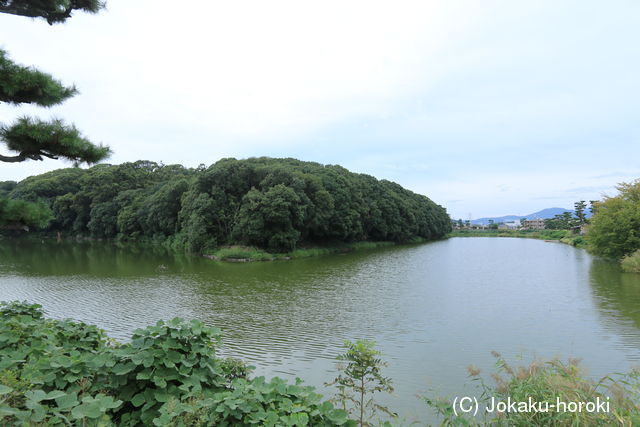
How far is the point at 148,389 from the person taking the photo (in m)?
3.14

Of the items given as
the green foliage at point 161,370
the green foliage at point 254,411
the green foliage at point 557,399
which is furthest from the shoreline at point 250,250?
the green foliage at point 557,399

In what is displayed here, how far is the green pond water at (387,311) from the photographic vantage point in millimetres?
7535

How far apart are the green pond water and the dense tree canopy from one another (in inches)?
301

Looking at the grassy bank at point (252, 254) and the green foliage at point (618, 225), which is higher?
the green foliage at point (618, 225)

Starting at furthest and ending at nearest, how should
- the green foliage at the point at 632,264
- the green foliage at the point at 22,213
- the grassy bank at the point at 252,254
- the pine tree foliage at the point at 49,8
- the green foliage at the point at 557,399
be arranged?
the grassy bank at the point at 252,254 < the green foliage at the point at 632,264 < the pine tree foliage at the point at 49,8 < the green foliage at the point at 22,213 < the green foliage at the point at 557,399

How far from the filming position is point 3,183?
209 ft

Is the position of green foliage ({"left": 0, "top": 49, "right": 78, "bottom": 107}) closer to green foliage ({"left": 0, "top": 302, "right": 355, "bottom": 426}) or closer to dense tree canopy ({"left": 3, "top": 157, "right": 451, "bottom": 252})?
green foliage ({"left": 0, "top": 302, "right": 355, "bottom": 426})

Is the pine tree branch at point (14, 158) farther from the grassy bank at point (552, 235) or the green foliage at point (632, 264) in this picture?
the grassy bank at point (552, 235)

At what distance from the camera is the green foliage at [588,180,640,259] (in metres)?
21.3

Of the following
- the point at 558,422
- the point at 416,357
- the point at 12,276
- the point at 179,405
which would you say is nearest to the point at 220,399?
the point at 179,405

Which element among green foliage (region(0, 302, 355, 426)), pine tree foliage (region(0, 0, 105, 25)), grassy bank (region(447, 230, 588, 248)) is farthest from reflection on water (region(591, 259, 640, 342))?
pine tree foliage (region(0, 0, 105, 25))

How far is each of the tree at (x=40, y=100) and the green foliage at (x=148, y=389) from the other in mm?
2596

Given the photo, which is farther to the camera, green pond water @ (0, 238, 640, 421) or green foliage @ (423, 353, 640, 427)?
green pond water @ (0, 238, 640, 421)

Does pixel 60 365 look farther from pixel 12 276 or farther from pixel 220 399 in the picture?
pixel 12 276
